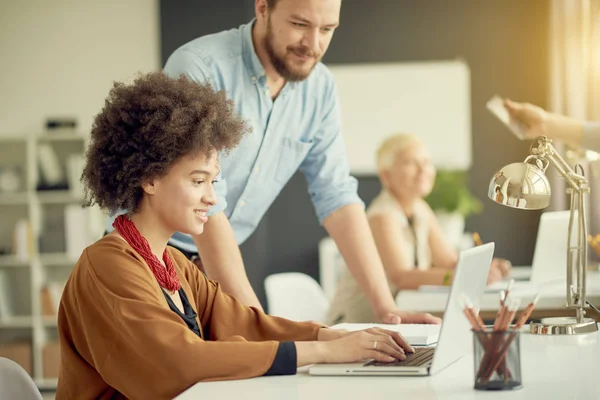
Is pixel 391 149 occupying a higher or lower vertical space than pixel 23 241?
higher

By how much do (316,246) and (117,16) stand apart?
2.22 metres

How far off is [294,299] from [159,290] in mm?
1947

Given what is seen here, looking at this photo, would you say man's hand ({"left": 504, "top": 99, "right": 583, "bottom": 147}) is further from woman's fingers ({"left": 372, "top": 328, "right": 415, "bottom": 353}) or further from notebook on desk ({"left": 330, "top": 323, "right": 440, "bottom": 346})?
woman's fingers ({"left": 372, "top": 328, "right": 415, "bottom": 353})

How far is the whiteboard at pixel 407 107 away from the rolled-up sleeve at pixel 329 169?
3.93m

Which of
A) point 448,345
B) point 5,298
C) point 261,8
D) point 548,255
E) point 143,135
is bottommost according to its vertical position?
point 5,298

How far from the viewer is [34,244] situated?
570cm

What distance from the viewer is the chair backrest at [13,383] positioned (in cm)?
155

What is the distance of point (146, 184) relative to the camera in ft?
5.70

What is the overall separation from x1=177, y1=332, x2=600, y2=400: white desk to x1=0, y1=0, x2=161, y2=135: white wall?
16.0 feet

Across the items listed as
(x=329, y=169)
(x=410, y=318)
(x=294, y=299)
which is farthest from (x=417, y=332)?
(x=294, y=299)

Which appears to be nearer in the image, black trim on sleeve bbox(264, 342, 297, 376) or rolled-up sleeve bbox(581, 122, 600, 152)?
black trim on sleeve bbox(264, 342, 297, 376)

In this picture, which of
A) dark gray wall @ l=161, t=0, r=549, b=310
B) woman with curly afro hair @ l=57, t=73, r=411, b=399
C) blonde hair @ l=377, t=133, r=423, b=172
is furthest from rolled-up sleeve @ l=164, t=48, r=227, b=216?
dark gray wall @ l=161, t=0, r=549, b=310

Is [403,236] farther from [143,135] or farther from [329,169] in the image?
[143,135]

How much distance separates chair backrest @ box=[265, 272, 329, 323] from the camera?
10.9 ft
